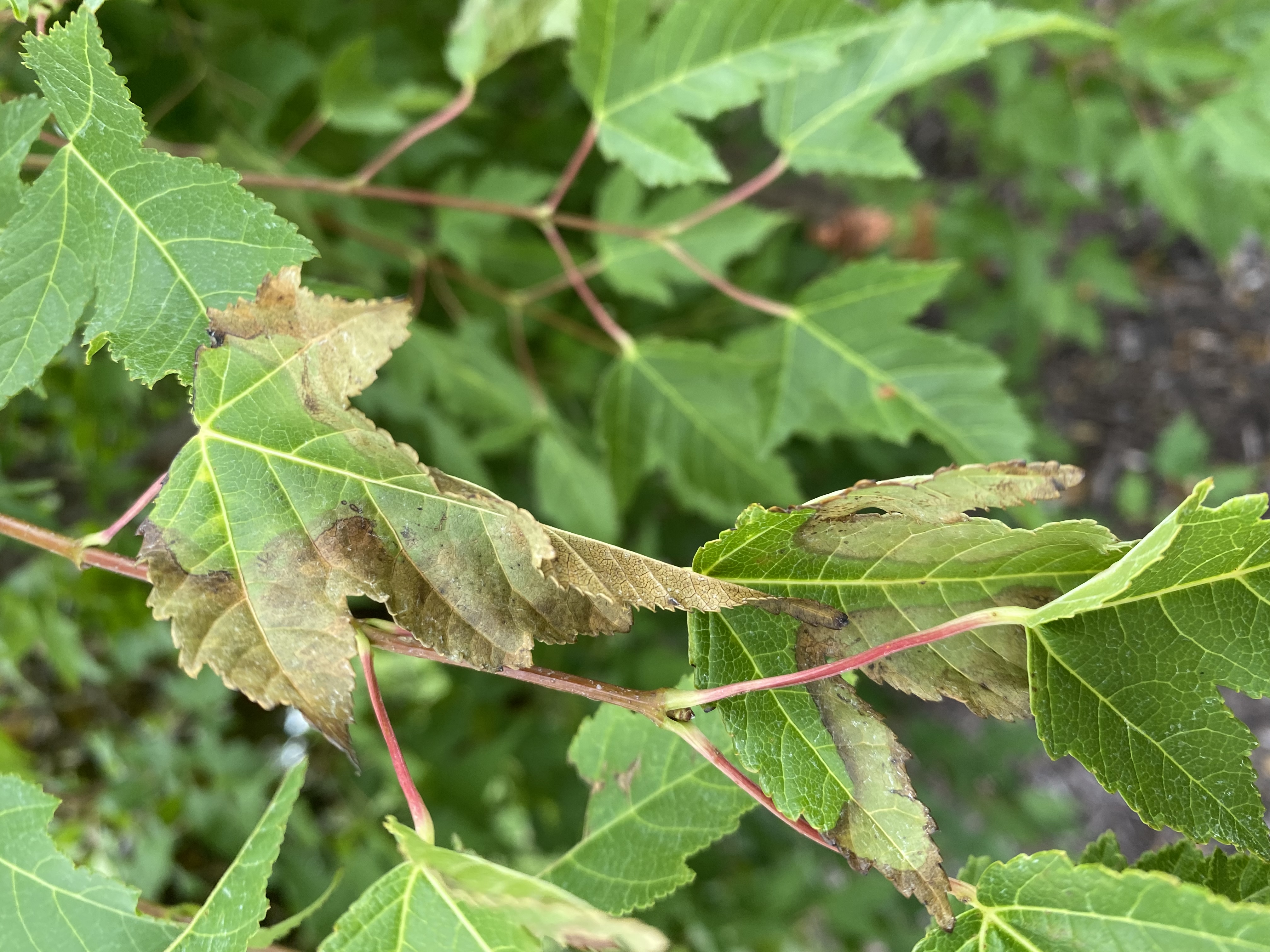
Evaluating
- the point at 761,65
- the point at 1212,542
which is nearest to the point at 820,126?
the point at 761,65

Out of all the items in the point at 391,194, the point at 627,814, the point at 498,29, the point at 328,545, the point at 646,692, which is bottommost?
the point at 627,814

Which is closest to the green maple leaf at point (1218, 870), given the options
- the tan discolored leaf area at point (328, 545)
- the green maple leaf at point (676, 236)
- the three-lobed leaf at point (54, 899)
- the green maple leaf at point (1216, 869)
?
the green maple leaf at point (1216, 869)

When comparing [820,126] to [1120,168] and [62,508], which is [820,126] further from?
[62,508]

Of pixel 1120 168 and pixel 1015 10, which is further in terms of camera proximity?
pixel 1120 168

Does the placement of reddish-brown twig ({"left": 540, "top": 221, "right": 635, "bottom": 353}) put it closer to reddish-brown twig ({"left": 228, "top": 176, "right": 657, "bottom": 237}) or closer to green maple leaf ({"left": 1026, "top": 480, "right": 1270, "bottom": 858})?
reddish-brown twig ({"left": 228, "top": 176, "right": 657, "bottom": 237})

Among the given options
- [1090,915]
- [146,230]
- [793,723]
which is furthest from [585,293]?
[1090,915]

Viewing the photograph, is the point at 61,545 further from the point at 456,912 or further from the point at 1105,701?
the point at 1105,701
